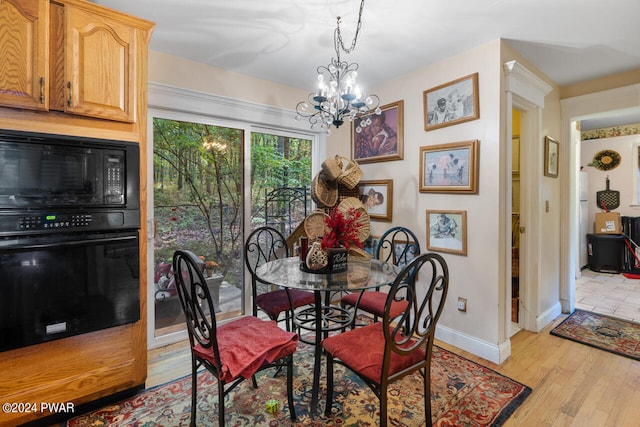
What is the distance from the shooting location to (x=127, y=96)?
73.5 inches

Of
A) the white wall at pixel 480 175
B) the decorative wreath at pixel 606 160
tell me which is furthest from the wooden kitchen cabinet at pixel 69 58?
the decorative wreath at pixel 606 160

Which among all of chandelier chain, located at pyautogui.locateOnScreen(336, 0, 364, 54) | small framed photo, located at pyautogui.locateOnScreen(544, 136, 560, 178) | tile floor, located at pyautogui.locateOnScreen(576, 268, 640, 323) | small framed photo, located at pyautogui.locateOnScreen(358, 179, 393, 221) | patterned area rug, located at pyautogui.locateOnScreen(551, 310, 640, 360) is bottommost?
patterned area rug, located at pyautogui.locateOnScreen(551, 310, 640, 360)

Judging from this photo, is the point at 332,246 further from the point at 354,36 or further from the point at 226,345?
the point at 354,36

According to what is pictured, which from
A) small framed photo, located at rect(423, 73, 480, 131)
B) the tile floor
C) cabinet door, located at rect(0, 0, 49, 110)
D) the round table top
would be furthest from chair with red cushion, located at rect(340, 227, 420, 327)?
the tile floor

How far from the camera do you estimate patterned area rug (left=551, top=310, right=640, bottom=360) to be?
2.58m

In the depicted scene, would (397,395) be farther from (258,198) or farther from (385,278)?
(258,198)

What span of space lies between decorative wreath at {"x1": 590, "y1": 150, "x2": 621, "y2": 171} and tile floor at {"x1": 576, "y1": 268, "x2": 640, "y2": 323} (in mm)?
1859

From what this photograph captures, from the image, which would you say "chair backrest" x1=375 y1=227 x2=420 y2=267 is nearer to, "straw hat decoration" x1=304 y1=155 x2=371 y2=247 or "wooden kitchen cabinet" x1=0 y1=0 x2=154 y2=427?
"straw hat decoration" x1=304 y1=155 x2=371 y2=247

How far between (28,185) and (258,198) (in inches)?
71.7

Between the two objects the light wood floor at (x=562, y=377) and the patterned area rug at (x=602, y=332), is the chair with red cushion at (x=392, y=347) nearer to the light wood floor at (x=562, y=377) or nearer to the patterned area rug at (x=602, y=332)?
the light wood floor at (x=562, y=377)

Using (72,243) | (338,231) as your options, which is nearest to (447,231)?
(338,231)

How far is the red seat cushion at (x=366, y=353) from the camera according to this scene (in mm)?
1465

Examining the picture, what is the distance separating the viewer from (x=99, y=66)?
1.78 meters

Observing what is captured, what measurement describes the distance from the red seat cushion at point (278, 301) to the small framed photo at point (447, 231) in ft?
3.98
